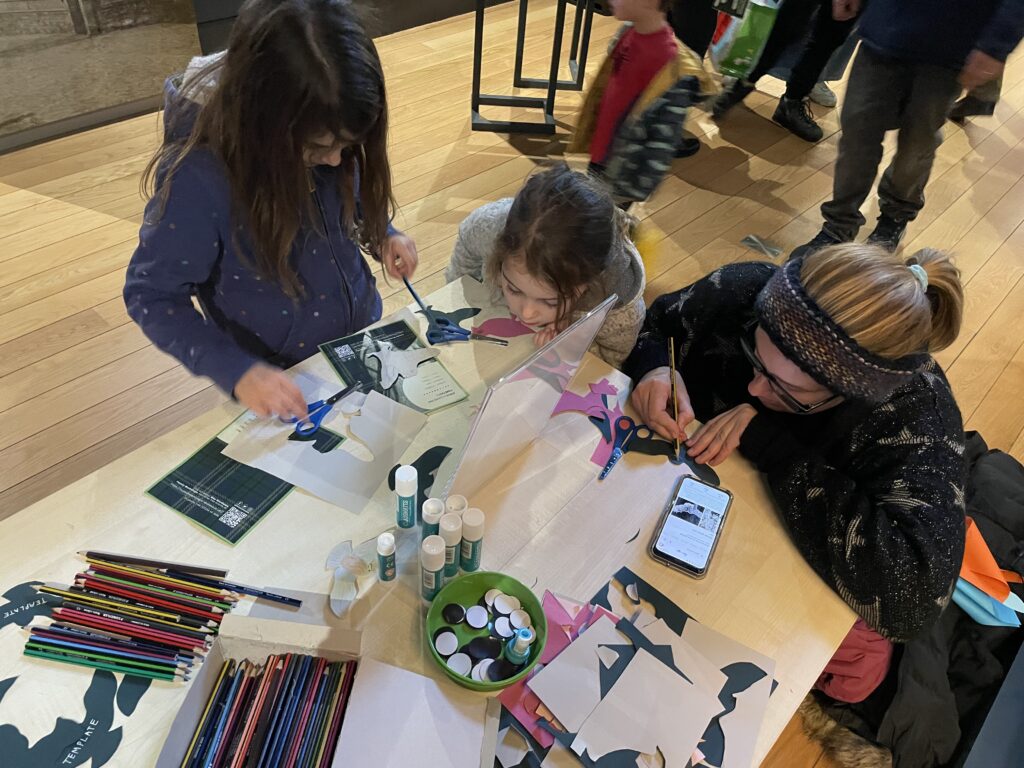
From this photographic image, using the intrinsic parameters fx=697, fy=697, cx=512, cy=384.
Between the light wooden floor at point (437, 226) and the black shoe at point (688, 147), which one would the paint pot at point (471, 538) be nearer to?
the light wooden floor at point (437, 226)

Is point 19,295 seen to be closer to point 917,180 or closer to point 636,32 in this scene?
point 636,32

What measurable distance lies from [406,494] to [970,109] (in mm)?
4078

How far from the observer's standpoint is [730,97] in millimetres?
3434

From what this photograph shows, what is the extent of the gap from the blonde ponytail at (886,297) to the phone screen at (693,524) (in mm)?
314

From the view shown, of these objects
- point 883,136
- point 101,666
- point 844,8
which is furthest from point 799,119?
point 101,666

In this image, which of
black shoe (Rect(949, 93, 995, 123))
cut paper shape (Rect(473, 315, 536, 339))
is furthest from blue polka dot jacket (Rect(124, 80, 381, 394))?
black shoe (Rect(949, 93, 995, 123))

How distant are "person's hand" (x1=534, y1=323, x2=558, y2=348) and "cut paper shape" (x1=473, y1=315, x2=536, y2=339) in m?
0.02

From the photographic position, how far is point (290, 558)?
0.89m

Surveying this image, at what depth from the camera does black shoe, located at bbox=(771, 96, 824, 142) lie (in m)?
3.38

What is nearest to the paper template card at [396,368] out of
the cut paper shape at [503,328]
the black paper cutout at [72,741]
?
the cut paper shape at [503,328]

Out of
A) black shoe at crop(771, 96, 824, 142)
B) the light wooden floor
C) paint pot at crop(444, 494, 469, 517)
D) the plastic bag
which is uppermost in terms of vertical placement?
paint pot at crop(444, 494, 469, 517)

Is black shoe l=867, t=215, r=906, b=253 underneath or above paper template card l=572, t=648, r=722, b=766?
underneath

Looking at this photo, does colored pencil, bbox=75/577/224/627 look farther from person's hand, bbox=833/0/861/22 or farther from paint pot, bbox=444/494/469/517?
person's hand, bbox=833/0/861/22

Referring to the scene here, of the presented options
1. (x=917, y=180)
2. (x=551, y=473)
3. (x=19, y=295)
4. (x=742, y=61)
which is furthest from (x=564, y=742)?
(x=742, y=61)
